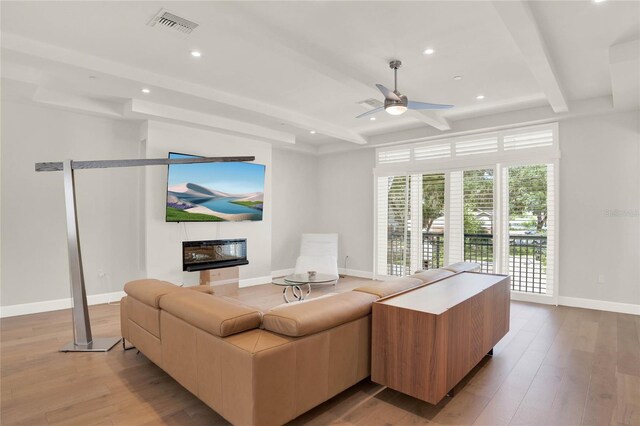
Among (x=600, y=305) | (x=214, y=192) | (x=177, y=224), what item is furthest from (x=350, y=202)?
(x=600, y=305)

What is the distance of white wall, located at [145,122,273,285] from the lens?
517cm

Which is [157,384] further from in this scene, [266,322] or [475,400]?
[475,400]

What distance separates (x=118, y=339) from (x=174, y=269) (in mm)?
1878

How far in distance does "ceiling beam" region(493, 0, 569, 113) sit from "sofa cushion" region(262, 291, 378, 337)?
2307 mm

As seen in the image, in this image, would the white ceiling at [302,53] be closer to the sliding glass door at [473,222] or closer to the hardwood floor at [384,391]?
the sliding glass door at [473,222]

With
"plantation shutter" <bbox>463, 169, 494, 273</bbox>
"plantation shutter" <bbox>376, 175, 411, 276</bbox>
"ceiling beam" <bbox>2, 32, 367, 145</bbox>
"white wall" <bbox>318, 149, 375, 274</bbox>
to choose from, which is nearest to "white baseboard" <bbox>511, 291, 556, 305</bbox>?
"plantation shutter" <bbox>463, 169, 494, 273</bbox>

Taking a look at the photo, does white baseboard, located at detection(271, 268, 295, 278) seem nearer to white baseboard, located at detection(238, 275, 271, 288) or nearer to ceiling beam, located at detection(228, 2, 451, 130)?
white baseboard, located at detection(238, 275, 271, 288)

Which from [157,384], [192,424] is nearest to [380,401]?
[192,424]

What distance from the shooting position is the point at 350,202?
24.9 ft

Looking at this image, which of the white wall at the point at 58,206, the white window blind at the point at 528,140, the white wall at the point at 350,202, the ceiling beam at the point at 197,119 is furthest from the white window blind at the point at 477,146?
the white wall at the point at 58,206

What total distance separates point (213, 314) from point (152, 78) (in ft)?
10.4

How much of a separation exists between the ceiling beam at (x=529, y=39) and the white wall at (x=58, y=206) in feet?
16.9

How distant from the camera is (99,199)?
5.05m

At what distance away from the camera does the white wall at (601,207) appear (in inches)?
182
